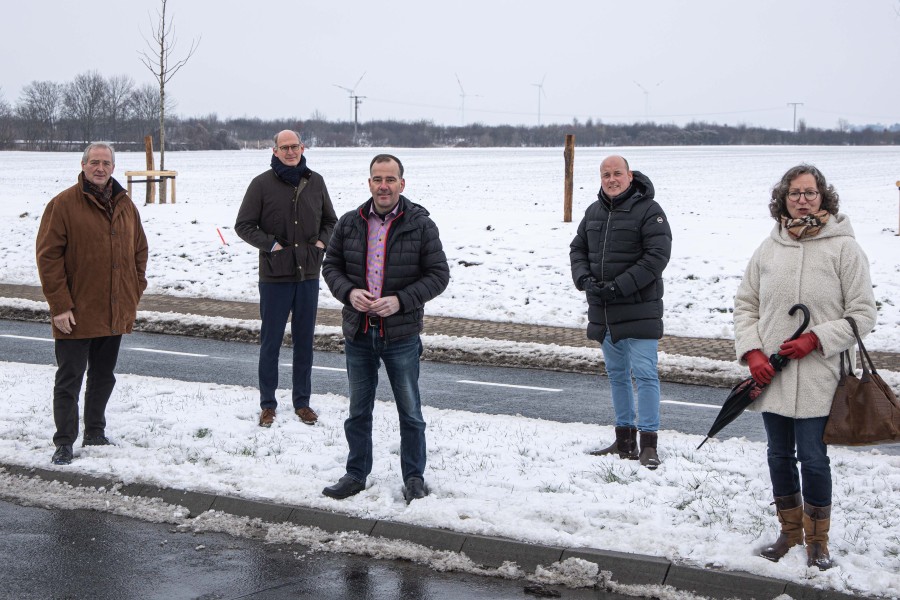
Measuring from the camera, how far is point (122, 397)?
8703 millimetres

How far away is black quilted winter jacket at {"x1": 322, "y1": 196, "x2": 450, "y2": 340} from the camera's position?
6.02m

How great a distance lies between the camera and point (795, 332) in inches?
199

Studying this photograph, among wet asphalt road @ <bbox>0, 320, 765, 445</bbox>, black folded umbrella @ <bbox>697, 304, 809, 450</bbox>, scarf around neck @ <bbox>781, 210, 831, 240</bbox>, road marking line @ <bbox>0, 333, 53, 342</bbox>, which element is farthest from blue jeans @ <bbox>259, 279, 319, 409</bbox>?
road marking line @ <bbox>0, 333, 53, 342</bbox>

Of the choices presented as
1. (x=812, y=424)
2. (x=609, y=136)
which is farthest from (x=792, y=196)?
(x=609, y=136)

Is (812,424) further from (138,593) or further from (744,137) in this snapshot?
(744,137)

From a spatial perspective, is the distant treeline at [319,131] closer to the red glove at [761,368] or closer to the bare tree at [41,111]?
the bare tree at [41,111]

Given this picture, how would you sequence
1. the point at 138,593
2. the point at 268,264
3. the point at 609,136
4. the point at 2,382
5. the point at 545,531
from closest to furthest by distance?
the point at 138,593 → the point at 545,531 → the point at 268,264 → the point at 2,382 → the point at 609,136

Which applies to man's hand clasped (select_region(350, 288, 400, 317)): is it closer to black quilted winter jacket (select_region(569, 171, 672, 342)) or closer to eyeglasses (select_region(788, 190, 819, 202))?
black quilted winter jacket (select_region(569, 171, 672, 342))

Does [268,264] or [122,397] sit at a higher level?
[268,264]

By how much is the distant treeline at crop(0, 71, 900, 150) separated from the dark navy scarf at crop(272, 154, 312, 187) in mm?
102390

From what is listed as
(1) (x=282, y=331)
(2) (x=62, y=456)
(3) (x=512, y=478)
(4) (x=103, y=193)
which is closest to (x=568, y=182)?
(1) (x=282, y=331)

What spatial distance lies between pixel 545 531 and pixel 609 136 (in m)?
114

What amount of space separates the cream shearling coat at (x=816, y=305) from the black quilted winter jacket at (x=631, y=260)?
1765 mm

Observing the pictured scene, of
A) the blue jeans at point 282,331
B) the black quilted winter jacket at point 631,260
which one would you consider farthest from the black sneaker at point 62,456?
the black quilted winter jacket at point 631,260
